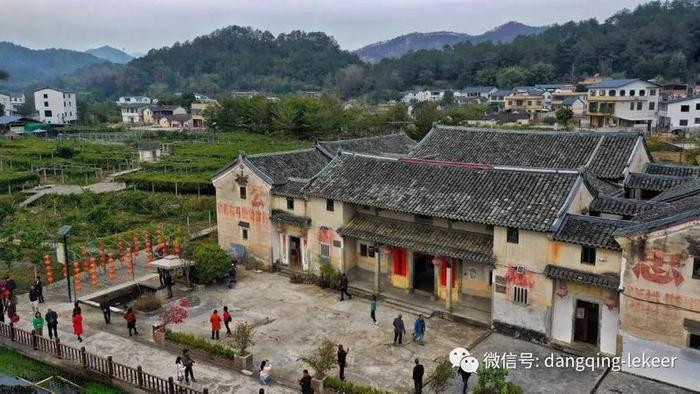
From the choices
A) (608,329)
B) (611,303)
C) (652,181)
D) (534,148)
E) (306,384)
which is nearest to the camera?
(306,384)

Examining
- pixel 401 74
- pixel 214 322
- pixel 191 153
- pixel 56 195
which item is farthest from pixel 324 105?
pixel 401 74

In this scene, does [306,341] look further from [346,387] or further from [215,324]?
[346,387]

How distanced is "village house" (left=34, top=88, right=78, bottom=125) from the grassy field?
96499 mm

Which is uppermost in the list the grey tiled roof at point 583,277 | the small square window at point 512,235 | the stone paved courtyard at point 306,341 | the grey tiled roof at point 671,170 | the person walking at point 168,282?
the grey tiled roof at point 671,170

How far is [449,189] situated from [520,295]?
4776mm

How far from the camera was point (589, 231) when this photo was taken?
17.4m

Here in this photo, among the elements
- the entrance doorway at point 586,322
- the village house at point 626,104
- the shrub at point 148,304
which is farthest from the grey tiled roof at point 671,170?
the village house at point 626,104

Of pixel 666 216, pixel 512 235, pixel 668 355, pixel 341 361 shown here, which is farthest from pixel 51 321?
pixel 666 216

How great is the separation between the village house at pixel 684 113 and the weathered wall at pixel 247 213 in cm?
5596


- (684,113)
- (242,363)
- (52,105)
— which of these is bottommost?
(242,363)

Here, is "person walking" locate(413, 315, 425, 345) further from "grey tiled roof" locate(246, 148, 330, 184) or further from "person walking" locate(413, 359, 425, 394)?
"grey tiled roof" locate(246, 148, 330, 184)

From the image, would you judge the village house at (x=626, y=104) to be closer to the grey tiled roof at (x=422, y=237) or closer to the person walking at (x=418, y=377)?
the grey tiled roof at (x=422, y=237)

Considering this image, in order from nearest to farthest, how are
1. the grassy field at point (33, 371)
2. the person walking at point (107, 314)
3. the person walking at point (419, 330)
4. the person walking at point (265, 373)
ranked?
the person walking at point (265, 373) → the grassy field at point (33, 371) → the person walking at point (419, 330) → the person walking at point (107, 314)

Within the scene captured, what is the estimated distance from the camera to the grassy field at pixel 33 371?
15.8 meters
